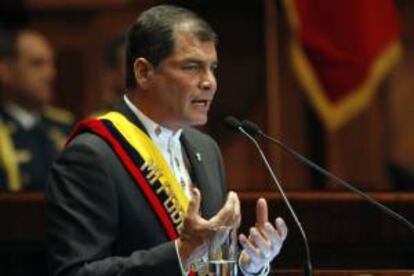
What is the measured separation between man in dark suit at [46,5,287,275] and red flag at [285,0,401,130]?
2.39m

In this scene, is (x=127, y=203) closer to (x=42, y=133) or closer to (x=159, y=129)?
(x=159, y=129)

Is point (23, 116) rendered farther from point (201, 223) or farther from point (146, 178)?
point (201, 223)

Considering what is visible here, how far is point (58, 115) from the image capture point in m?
5.46

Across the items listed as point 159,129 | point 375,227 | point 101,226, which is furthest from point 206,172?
point 375,227

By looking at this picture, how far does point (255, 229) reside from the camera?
2605 millimetres

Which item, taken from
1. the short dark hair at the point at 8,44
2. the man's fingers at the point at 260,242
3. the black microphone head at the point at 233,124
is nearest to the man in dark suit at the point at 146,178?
the man's fingers at the point at 260,242

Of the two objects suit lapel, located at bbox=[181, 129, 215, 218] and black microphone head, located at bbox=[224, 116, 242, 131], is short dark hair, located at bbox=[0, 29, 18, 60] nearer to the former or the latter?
suit lapel, located at bbox=[181, 129, 215, 218]

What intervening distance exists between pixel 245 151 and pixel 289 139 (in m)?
0.24

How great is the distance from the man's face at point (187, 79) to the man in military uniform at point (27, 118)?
202 cm

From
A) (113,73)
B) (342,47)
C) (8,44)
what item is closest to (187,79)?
(113,73)

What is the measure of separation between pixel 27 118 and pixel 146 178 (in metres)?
2.40

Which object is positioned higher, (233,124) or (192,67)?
(192,67)

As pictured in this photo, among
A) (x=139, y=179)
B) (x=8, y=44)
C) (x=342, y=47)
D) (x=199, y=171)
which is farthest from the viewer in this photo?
(x=8, y=44)

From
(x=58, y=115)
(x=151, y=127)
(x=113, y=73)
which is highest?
(x=151, y=127)
